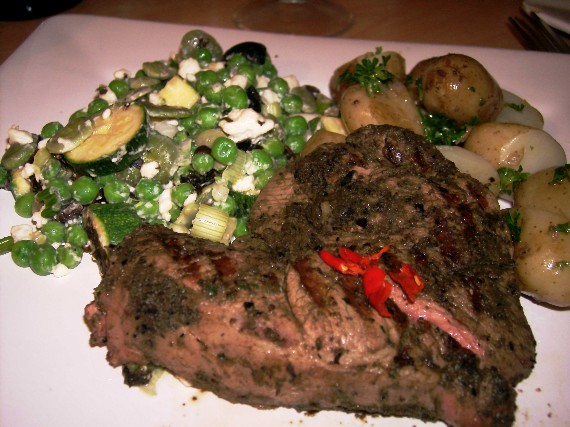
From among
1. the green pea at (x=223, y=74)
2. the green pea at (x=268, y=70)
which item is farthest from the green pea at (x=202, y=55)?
the green pea at (x=268, y=70)

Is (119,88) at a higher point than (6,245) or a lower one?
higher

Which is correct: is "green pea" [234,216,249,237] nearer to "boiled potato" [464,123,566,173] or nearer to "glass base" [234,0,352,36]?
"boiled potato" [464,123,566,173]

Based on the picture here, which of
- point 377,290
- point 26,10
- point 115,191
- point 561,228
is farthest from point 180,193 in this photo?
point 26,10

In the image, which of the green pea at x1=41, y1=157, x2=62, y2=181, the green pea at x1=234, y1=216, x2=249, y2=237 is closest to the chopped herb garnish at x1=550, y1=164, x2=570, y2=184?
the green pea at x1=234, y1=216, x2=249, y2=237

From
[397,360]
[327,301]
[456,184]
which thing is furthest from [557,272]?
[327,301]

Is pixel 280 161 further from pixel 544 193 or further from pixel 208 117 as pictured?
pixel 544 193

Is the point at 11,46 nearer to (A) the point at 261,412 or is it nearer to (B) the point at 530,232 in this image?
(A) the point at 261,412
